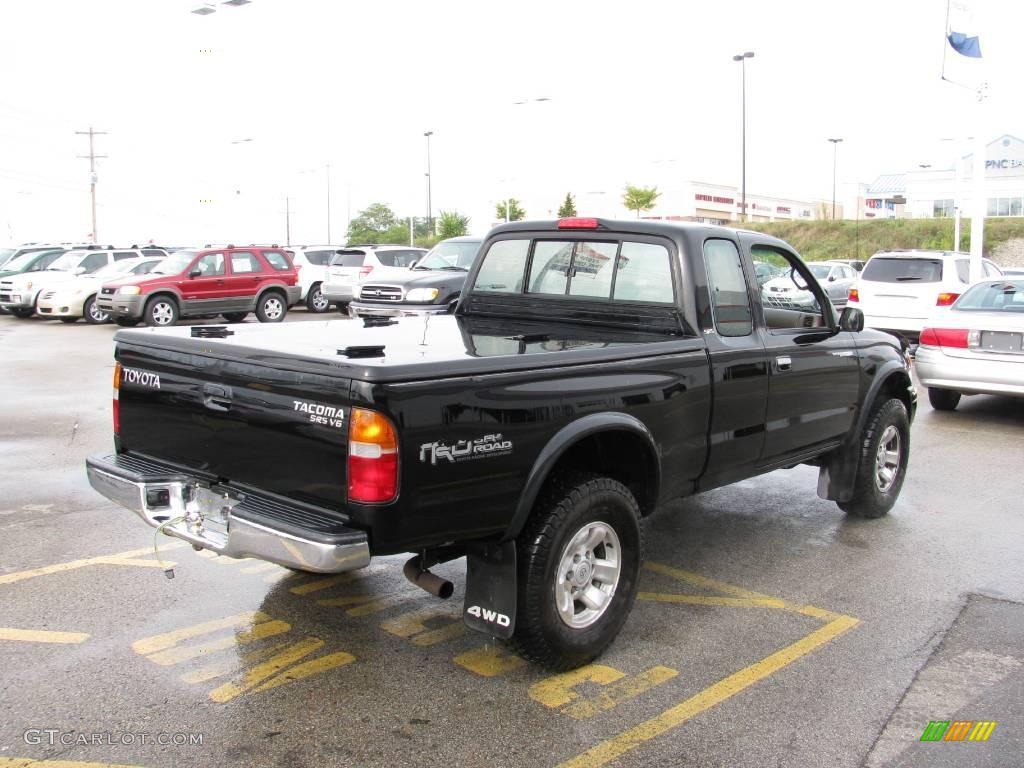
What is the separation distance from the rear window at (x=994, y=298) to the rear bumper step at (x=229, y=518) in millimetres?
8951

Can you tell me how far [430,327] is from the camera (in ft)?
17.7

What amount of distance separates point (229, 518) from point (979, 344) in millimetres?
8773

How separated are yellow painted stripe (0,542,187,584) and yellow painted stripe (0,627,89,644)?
2.56 ft

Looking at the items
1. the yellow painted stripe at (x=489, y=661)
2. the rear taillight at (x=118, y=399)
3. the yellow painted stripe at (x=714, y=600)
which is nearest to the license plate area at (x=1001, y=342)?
the yellow painted stripe at (x=714, y=600)

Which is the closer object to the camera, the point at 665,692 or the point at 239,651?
the point at 665,692

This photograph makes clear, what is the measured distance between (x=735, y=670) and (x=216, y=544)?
7.54 feet

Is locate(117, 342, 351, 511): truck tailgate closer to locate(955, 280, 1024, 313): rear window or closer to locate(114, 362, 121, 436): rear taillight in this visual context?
locate(114, 362, 121, 436): rear taillight

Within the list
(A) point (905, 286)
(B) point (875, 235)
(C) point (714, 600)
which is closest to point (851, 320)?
(C) point (714, 600)

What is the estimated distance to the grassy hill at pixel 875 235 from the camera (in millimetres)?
55344

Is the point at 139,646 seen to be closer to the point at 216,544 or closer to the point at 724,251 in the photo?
the point at 216,544

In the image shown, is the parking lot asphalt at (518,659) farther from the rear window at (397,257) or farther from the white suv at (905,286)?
the rear window at (397,257)

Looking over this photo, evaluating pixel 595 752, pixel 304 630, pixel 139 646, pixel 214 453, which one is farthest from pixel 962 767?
pixel 139 646

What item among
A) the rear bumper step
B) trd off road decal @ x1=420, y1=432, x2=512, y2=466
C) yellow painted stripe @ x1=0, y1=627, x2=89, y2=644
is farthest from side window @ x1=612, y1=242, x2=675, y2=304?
yellow painted stripe @ x1=0, y1=627, x2=89, y2=644

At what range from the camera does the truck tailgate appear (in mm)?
3564
